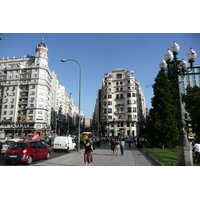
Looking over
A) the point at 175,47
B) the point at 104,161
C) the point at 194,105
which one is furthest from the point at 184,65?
the point at 194,105

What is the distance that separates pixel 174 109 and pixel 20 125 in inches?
2169

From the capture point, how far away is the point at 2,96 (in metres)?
66.8

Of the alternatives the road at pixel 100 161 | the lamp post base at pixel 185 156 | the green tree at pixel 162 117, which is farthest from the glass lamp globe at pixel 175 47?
the green tree at pixel 162 117

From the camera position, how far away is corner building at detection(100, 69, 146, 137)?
2296 inches

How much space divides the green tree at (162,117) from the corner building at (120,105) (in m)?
34.2

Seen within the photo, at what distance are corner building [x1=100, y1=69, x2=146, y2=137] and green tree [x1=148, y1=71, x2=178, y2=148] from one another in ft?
112

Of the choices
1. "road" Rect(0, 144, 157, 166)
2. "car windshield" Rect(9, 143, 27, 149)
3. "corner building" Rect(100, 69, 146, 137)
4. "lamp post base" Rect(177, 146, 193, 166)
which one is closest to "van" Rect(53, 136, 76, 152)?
"road" Rect(0, 144, 157, 166)

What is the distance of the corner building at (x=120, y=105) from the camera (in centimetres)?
5831

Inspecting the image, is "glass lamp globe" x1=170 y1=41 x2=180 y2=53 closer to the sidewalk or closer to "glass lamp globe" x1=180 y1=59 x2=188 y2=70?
"glass lamp globe" x1=180 y1=59 x2=188 y2=70

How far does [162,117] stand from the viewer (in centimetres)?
2298

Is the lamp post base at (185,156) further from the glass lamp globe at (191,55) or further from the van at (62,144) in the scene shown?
the van at (62,144)

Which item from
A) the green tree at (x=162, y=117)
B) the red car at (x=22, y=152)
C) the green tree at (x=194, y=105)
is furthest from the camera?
the green tree at (x=194, y=105)

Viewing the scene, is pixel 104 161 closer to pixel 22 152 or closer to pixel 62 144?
pixel 22 152

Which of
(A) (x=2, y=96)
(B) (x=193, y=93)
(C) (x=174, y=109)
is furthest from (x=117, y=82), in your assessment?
(A) (x=2, y=96)
